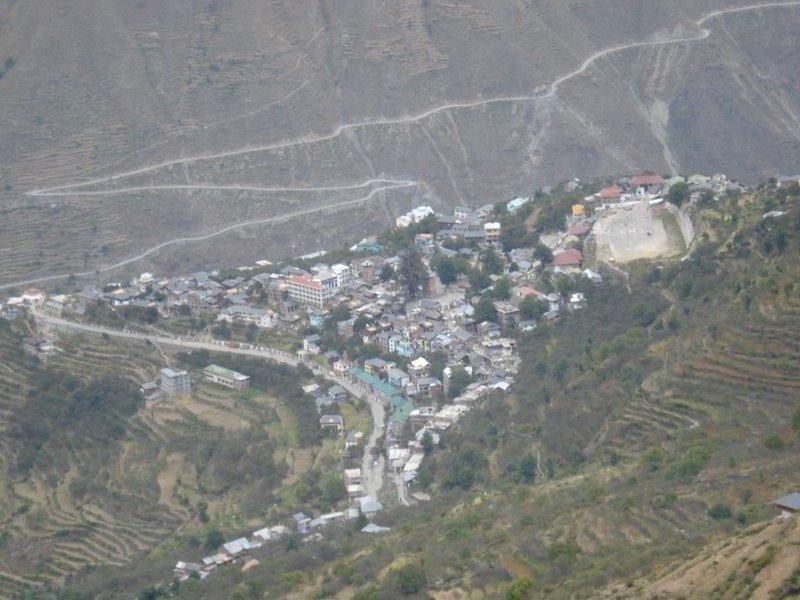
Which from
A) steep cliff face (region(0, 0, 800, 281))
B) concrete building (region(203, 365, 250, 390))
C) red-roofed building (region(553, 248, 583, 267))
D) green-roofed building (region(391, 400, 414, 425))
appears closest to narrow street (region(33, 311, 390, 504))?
green-roofed building (region(391, 400, 414, 425))

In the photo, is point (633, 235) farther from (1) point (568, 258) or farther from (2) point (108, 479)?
(2) point (108, 479)

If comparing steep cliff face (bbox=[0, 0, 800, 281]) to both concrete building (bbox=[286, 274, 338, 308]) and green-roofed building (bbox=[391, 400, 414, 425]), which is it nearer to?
concrete building (bbox=[286, 274, 338, 308])

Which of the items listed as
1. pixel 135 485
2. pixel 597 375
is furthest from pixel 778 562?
pixel 135 485

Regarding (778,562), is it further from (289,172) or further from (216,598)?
(289,172)

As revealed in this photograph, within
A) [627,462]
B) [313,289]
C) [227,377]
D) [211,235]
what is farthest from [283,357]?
[211,235]

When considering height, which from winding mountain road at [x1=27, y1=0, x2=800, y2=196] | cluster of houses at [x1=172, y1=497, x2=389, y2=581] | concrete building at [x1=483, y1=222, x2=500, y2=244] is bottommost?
cluster of houses at [x1=172, y1=497, x2=389, y2=581]

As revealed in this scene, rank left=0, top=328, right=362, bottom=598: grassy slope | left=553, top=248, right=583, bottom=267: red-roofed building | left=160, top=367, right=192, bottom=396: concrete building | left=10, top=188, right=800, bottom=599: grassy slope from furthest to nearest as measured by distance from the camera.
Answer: left=553, top=248, right=583, bottom=267: red-roofed building, left=160, top=367, right=192, bottom=396: concrete building, left=0, top=328, right=362, bottom=598: grassy slope, left=10, top=188, right=800, bottom=599: grassy slope

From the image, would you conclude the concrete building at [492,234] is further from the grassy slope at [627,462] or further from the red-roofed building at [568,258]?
the grassy slope at [627,462]
